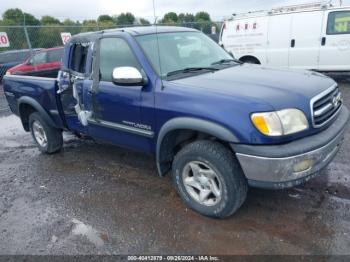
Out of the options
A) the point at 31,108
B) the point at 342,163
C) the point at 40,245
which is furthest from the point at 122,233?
the point at 31,108

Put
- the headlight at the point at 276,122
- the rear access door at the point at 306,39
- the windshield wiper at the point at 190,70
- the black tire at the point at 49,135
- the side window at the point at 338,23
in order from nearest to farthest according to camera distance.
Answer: the headlight at the point at 276,122 < the windshield wiper at the point at 190,70 < the black tire at the point at 49,135 < the side window at the point at 338,23 < the rear access door at the point at 306,39

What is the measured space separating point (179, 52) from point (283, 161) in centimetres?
181

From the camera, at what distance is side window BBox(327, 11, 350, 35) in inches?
340

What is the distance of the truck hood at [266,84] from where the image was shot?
2.86m

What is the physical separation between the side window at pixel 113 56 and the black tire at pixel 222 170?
1.19m

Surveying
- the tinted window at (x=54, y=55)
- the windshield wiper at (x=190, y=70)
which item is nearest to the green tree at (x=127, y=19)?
the tinted window at (x=54, y=55)

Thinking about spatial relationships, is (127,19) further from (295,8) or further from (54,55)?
(295,8)

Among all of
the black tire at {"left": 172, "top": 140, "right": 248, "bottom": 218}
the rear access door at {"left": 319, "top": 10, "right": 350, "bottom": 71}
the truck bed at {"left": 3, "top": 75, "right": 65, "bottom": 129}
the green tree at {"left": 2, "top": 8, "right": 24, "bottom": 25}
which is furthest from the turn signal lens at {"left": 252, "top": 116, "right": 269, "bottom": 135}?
the green tree at {"left": 2, "top": 8, "right": 24, "bottom": 25}

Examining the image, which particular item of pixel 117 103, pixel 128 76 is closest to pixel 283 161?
pixel 128 76

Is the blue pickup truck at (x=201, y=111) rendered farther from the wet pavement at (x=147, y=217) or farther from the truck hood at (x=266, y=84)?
the wet pavement at (x=147, y=217)

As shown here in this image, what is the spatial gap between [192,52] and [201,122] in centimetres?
131

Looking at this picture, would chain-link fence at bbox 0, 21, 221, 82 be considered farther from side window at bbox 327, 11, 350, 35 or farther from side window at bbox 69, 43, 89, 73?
side window at bbox 69, 43, 89, 73

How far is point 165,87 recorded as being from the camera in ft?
10.8

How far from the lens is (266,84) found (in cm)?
311
